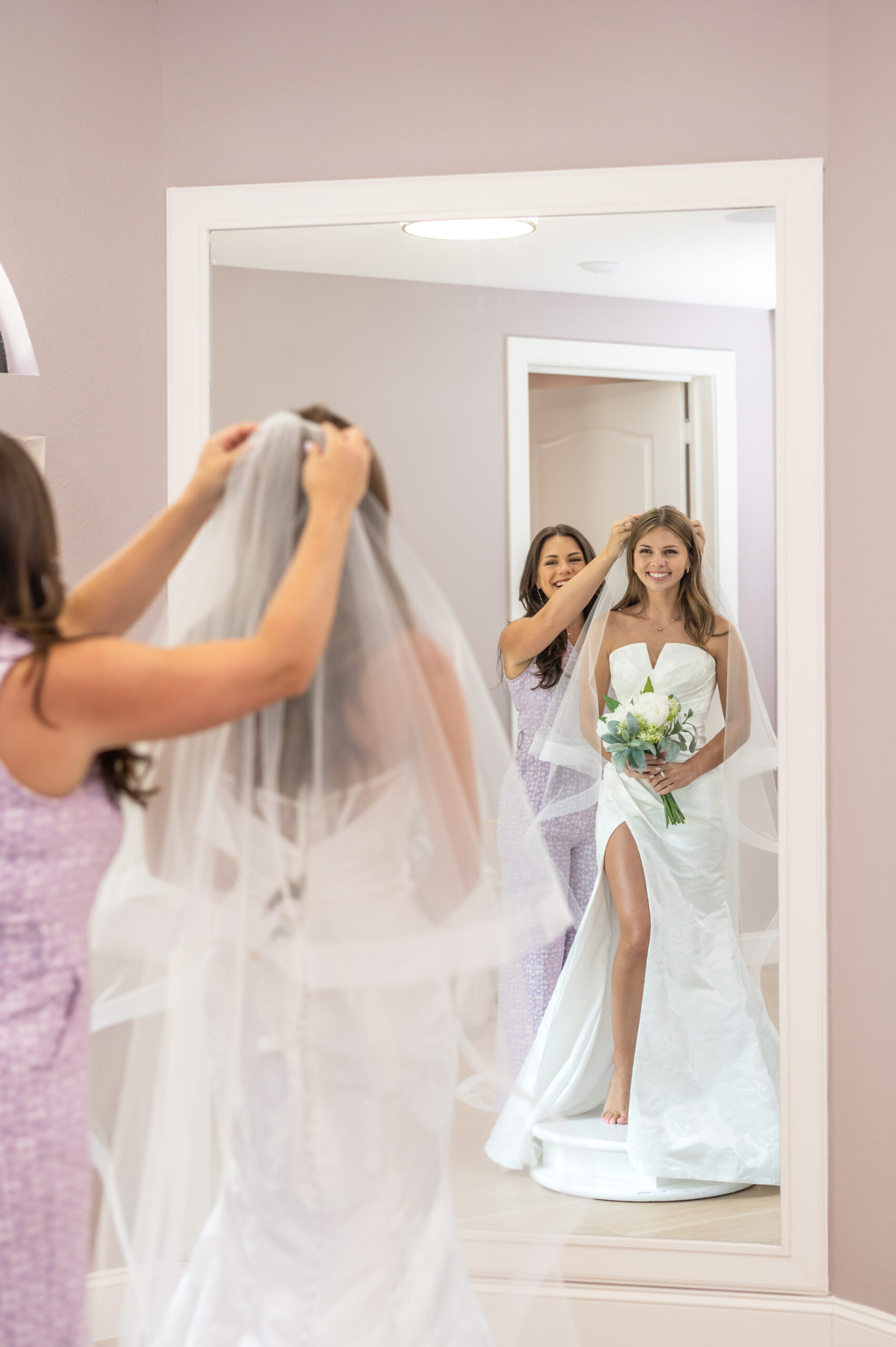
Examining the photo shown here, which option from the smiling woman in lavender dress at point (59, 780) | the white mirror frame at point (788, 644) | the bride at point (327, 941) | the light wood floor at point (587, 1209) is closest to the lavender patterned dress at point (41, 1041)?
the smiling woman in lavender dress at point (59, 780)

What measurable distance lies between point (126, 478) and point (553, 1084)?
1.44 m

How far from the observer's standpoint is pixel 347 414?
88.9 inches

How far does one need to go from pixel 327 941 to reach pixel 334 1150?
232mm

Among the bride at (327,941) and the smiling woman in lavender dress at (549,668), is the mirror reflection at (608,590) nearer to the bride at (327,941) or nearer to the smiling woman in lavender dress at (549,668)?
the smiling woman in lavender dress at (549,668)

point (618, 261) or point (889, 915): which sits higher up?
point (618, 261)

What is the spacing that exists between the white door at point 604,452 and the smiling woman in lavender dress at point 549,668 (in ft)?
0.12

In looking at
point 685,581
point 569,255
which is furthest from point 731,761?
point 569,255

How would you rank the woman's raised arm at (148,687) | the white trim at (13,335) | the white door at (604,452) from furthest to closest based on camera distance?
1. the white door at (604,452)
2. the white trim at (13,335)
3. the woman's raised arm at (148,687)

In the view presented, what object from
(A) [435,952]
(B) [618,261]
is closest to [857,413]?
(B) [618,261]

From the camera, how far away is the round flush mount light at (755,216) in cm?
215

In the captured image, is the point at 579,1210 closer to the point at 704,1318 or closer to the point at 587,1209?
the point at 587,1209

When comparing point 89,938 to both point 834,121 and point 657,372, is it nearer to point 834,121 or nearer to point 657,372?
point 657,372

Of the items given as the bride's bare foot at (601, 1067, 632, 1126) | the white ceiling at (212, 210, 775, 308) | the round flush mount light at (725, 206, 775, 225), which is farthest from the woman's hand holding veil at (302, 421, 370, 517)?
the bride's bare foot at (601, 1067, 632, 1126)

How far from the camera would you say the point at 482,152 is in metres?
2.21
